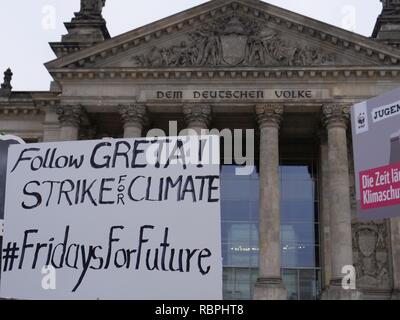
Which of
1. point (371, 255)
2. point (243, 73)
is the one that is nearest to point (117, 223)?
point (243, 73)

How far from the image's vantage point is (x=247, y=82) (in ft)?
113

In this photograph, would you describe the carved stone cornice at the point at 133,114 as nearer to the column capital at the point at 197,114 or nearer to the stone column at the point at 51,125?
the column capital at the point at 197,114

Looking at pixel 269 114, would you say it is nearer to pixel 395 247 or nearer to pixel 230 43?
pixel 230 43

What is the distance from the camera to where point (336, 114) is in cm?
3366

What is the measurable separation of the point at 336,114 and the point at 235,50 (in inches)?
269

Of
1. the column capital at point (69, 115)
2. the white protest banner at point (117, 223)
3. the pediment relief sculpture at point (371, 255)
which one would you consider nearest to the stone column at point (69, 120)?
the column capital at point (69, 115)

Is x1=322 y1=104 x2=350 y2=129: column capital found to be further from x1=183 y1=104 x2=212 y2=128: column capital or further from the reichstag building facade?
x1=183 y1=104 x2=212 y2=128: column capital

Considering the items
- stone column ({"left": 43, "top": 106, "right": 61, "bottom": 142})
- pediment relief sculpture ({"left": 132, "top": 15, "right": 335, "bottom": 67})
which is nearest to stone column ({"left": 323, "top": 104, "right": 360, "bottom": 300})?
pediment relief sculpture ({"left": 132, "top": 15, "right": 335, "bottom": 67})

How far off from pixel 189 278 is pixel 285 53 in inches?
1102

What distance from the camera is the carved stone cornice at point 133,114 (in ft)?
112

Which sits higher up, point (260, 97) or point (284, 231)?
point (260, 97)

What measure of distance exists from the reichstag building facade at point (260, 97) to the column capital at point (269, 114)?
0.20 ft
